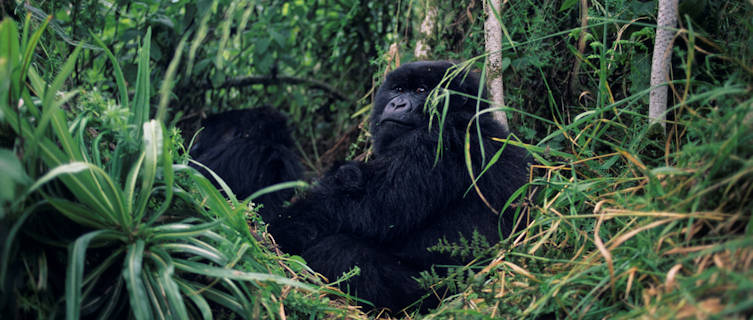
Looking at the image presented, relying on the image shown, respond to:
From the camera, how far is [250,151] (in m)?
3.68

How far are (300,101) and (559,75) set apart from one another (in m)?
2.22

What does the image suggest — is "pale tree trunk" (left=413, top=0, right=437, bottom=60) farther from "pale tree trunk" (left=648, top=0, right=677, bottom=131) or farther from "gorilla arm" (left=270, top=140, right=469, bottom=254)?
"pale tree trunk" (left=648, top=0, right=677, bottom=131)

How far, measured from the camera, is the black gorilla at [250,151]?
360 cm

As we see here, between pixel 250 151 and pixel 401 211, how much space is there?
1499 millimetres

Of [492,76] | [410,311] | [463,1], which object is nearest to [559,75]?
[492,76]

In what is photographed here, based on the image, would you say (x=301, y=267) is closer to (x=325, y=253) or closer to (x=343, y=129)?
(x=325, y=253)

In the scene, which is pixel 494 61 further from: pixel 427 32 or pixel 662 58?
pixel 662 58

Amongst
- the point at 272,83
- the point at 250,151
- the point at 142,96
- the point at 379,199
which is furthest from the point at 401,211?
the point at 272,83

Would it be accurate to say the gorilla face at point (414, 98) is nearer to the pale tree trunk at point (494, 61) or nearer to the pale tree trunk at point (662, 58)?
the pale tree trunk at point (494, 61)

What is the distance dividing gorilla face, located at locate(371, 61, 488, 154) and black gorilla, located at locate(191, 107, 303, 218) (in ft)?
2.85

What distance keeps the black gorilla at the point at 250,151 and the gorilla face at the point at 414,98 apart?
0.87 m

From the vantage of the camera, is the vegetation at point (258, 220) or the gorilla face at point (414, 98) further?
the gorilla face at point (414, 98)

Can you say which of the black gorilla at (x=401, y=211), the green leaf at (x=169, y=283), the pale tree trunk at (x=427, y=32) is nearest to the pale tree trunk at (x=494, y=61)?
the black gorilla at (x=401, y=211)

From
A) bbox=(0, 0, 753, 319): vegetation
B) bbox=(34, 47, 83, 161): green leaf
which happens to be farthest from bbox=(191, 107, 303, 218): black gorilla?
bbox=(34, 47, 83, 161): green leaf
